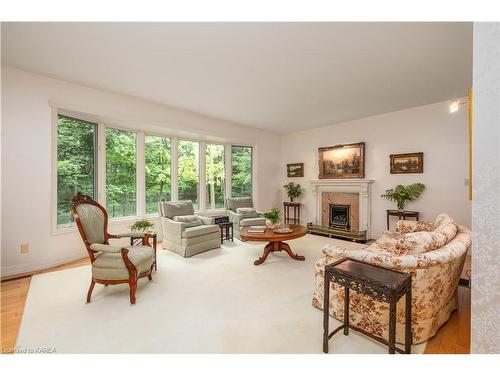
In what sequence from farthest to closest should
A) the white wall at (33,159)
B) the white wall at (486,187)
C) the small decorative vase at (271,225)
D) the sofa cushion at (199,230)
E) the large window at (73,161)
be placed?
1. the small decorative vase at (271,225)
2. the sofa cushion at (199,230)
3. the large window at (73,161)
4. the white wall at (33,159)
5. the white wall at (486,187)

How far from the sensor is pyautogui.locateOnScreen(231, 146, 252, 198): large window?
661 cm

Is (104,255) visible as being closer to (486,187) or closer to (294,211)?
(486,187)

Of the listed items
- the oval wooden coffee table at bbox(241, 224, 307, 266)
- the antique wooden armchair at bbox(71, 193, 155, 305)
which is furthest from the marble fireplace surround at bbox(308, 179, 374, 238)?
the antique wooden armchair at bbox(71, 193, 155, 305)

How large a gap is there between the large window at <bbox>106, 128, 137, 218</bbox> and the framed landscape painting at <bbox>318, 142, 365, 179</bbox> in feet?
15.4

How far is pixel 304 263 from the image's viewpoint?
12.1ft

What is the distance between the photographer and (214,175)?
6262 millimetres

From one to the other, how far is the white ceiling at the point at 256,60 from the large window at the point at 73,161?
0.83 m

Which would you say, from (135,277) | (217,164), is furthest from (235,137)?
(135,277)

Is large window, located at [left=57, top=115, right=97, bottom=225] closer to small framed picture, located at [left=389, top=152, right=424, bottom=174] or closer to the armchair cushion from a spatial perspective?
the armchair cushion

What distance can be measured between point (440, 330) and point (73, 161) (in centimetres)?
540

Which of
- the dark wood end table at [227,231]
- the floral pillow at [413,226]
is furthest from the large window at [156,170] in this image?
the floral pillow at [413,226]

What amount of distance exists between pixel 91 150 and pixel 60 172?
2.25 ft

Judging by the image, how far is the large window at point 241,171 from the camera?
6.61 metres

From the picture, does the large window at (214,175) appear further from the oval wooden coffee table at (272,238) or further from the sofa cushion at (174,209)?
the oval wooden coffee table at (272,238)
